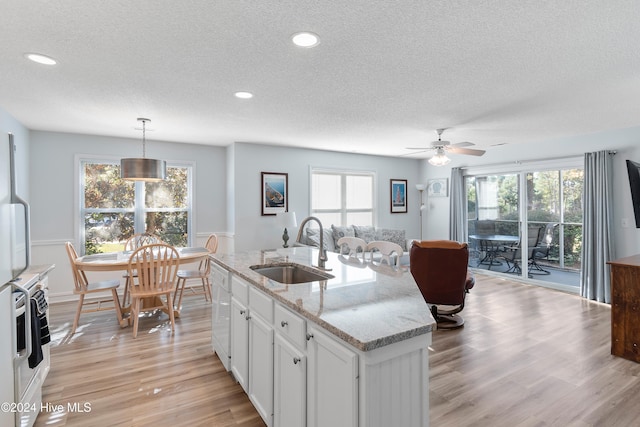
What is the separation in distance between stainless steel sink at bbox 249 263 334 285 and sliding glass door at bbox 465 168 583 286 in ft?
16.3

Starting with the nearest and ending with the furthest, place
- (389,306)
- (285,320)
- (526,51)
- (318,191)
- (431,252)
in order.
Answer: (389,306) → (285,320) → (526,51) → (431,252) → (318,191)

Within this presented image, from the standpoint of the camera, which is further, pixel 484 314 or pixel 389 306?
pixel 484 314

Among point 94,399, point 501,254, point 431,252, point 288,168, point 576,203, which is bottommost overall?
point 94,399

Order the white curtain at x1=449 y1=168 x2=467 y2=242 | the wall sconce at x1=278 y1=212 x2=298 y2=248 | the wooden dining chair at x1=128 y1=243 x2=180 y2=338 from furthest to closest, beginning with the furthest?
the white curtain at x1=449 y1=168 x2=467 y2=242 → the wall sconce at x1=278 y1=212 x2=298 y2=248 → the wooden dining chair at x1=128 y1=243 x2=180 y2=338

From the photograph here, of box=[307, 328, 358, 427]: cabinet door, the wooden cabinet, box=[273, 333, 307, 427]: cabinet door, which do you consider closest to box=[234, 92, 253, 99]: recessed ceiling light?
box=[273, 333, 307, 427]: cabinet door

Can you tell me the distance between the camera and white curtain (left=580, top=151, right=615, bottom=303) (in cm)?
466

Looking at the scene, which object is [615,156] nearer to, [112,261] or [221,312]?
[221,312]

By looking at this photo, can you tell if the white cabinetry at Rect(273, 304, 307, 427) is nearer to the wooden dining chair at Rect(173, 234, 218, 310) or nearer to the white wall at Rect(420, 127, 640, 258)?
the wooden dining chair at Rect(173, 234, 218, 310)

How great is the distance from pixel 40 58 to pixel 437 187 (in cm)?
692

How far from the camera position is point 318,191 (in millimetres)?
6469

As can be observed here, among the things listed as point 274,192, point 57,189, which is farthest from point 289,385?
point 57,189

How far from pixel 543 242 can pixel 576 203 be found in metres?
0.83

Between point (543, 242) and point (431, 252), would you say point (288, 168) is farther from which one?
point (543, 242)

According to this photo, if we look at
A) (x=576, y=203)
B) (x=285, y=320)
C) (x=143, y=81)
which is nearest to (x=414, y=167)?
(x=576, y=203)
